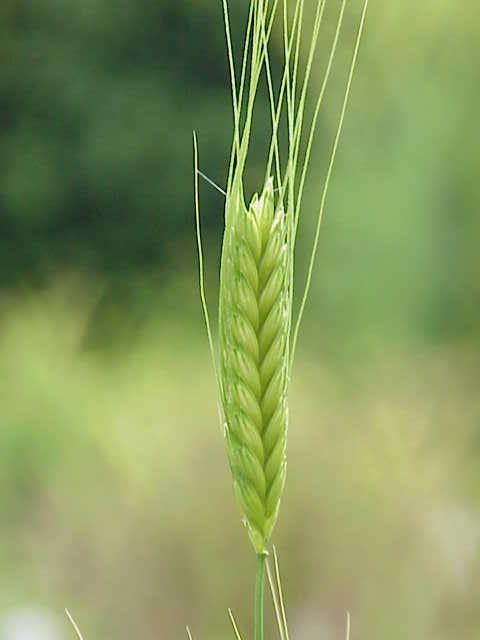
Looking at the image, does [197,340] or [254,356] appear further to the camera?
[197,340]

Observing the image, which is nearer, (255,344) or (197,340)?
(255,344)

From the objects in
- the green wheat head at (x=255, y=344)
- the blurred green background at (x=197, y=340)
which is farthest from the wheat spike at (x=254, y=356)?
the blurred green background at (x=197, y=340)

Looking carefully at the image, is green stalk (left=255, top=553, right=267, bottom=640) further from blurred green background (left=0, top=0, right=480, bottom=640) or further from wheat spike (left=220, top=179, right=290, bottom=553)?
blurred green background (left=0, top=0, right=480, bottom=640)

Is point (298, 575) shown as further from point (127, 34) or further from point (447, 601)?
point (127, 34)

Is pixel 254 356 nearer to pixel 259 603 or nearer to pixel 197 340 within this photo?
pixel 259 603

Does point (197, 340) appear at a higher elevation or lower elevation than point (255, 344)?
lower

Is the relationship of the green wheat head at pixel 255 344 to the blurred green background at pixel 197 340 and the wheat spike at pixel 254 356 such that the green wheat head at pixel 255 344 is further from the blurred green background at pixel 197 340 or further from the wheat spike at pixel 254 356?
the blurred green background at pixel 197 340

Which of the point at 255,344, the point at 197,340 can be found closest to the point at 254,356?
Answer: the point at 255,344
